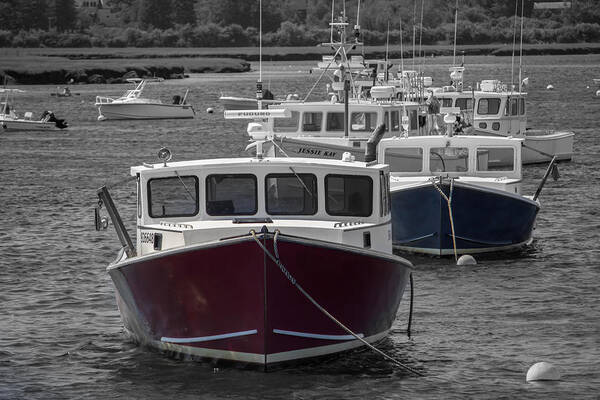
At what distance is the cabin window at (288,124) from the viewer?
40969mm

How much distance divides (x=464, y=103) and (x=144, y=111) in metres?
41.4

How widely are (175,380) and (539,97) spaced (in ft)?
304

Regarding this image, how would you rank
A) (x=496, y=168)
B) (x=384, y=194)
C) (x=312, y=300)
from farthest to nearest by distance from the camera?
(x=496, y=168) < (x=384, y=194) < (x=312, y=300)

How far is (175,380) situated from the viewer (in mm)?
19297

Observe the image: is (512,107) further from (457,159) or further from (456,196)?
(456,196)

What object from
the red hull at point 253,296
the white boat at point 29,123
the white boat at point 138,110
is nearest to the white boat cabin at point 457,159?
the red hull at point 253,296

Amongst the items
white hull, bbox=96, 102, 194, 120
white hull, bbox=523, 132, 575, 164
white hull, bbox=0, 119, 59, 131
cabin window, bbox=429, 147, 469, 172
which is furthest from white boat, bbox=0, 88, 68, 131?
cabin window, bbox=429, 147, 469, 172

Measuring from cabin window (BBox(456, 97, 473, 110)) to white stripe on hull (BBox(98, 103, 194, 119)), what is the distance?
40912 millimetres

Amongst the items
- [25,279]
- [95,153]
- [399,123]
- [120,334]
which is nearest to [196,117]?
[95,153]

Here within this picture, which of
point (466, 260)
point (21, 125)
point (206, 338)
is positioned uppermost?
point (206, 338)

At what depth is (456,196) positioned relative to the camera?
2873 centimetres

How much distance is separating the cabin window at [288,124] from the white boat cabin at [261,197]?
20.6m

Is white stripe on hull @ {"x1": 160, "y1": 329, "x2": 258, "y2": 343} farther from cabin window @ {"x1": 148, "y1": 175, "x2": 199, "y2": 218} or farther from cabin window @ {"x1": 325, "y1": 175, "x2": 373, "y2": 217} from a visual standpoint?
cabin window @ {"x1": 325, "y1": 175, "x2": 373, "y2": 217}

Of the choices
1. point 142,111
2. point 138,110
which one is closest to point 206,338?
point 138,110
